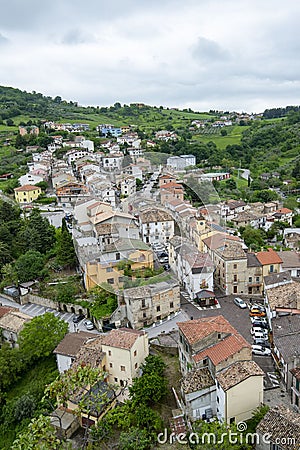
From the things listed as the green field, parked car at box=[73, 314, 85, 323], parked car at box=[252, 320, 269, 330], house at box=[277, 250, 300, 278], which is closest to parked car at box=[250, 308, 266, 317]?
parked car at box=[252, 320, 269, 330]

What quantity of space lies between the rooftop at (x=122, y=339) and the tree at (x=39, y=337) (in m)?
3.05

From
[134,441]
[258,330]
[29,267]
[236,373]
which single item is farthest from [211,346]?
[29,267]

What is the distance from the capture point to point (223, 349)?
9.84m

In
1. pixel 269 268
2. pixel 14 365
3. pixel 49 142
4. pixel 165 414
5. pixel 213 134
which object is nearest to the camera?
pixel 165 414

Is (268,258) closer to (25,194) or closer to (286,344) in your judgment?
(286,344)

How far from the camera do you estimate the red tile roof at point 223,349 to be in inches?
375

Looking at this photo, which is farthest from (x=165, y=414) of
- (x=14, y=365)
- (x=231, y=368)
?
(x=14, y=365)

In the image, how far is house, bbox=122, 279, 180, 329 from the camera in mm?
13033

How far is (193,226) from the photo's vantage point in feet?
44.9

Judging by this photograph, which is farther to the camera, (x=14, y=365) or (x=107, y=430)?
(x=14, y=365)

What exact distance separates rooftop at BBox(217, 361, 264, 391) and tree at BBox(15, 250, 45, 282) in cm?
1211

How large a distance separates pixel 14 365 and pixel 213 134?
1836 inches

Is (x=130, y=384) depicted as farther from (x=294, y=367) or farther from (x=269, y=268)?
(x=269, y=268)

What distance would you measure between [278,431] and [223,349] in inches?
94.2
